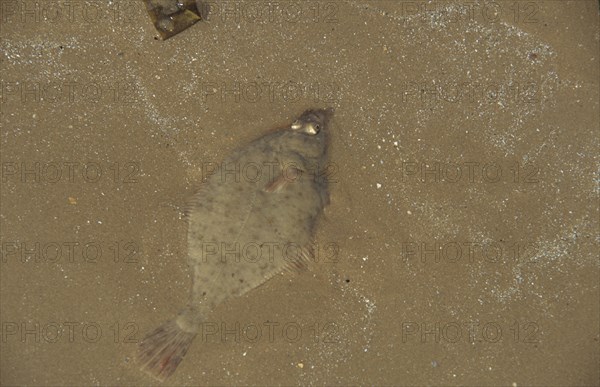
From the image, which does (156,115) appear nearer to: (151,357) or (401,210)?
(151,357)

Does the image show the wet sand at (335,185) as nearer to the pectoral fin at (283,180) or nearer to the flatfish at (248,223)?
the flatfish at (248,223)

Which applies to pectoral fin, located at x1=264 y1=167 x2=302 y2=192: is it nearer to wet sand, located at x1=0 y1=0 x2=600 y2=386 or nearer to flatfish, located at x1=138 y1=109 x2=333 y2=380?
flatfish, located at x1=138 y1=109 x2=333 y2=380

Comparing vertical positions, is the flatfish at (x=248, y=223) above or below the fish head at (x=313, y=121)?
below

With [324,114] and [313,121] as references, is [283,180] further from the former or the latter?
[324,114]

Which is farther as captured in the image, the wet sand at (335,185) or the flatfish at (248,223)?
the wet sand at (335,185)

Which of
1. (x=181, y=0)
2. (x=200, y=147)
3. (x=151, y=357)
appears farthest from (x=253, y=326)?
(x=181, y=0)

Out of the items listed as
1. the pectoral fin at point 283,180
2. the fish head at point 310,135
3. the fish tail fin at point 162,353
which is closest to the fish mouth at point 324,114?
the fish head at point 310,135

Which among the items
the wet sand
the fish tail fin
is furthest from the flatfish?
the wet sand
